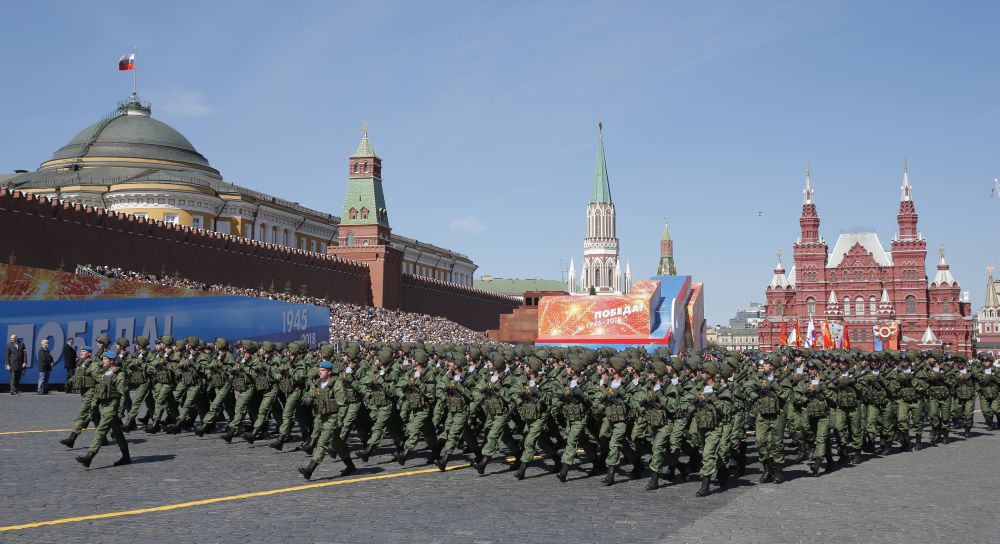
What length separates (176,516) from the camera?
1004 centimetres

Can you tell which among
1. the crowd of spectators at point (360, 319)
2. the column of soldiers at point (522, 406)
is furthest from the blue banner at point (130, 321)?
the column of soldiers at point (522, 406)

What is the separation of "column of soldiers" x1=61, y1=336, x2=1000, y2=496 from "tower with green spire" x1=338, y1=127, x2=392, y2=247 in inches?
2138

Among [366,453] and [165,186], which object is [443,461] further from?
[165,186]

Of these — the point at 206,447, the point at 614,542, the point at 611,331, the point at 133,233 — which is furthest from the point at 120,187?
the point at 614,542

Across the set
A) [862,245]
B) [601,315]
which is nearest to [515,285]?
[862,245]

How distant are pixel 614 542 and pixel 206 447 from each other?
874cm

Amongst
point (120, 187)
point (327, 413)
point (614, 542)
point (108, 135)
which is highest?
point (108, 135)

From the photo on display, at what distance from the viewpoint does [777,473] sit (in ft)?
43.0

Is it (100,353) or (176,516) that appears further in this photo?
(100,353)

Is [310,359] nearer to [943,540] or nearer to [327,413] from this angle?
[327,413]

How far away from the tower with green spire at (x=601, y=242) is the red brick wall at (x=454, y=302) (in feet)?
222

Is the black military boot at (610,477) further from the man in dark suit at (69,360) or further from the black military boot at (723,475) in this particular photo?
the man in dark suit at (69,360)

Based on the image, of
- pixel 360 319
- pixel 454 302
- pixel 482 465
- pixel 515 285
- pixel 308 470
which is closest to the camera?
pixel 308 470

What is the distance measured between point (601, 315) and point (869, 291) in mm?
51611
